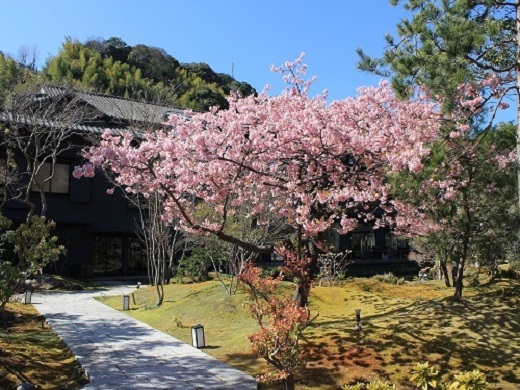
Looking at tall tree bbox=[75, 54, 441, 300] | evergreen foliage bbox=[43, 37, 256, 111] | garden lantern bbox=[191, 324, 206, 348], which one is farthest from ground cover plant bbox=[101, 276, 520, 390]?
evergreen foliage bbox=[43, 37, 256, 111]

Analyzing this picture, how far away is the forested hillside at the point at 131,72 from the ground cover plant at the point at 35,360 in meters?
12.6

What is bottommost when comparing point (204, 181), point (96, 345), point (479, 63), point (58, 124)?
point (96, 345)

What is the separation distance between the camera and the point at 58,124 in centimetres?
1695

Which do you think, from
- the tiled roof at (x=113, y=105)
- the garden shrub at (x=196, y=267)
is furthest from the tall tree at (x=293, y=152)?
the tiled roof at (x=113, y=105)

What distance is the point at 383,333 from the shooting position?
7777 millimetres

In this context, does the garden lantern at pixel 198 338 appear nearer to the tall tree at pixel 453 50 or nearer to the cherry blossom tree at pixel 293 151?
the cherry blossom tree at pixel 293 151

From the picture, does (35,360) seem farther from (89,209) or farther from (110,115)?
(110,115)

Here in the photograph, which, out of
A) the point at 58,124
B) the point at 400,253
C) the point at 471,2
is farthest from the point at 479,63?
the point at 400,253

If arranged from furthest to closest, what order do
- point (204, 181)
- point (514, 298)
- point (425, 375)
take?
point (514, 298), point (204, 181), point (425, 375)

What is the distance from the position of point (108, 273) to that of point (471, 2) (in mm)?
20763

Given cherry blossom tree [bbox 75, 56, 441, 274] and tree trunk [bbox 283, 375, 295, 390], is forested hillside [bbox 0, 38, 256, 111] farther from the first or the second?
tree trunk [bbox 283, 375, 295, 390]

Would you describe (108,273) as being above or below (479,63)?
below

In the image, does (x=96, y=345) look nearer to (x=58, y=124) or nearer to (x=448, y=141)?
(x=448, y=141)

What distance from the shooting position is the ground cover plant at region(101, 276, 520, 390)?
6559 millimetres
